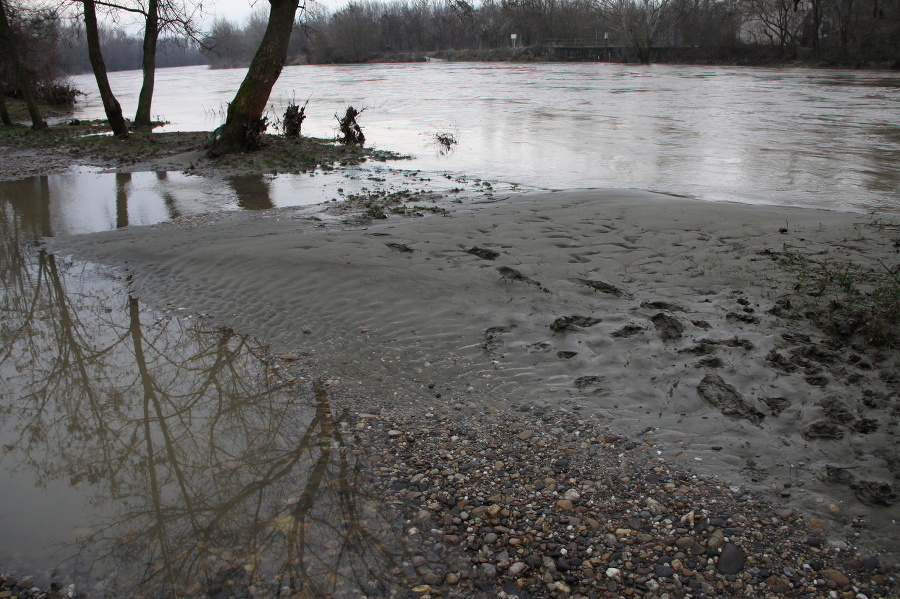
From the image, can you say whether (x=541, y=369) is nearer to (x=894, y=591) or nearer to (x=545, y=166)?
(x=894, y=591)

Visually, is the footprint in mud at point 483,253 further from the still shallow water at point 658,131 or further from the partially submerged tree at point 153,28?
the partially submerged tree at point 153,28

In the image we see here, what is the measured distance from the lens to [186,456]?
3.54 meters

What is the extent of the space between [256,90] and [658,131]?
10.0 meters

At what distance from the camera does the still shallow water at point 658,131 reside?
1020 centimetres

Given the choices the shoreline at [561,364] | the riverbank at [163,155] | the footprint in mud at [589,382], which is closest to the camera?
the shoreline at [561,364]

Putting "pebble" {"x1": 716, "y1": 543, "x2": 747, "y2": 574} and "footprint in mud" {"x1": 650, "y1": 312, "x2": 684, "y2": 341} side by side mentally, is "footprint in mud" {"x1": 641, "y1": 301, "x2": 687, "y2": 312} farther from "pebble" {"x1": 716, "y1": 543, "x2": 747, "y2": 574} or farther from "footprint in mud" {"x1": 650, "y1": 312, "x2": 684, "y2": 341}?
"pebble" {"x1": 716, "y1": 543, "x2": 747, "y2": 574}

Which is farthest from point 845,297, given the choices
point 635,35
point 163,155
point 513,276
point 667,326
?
point 635,35

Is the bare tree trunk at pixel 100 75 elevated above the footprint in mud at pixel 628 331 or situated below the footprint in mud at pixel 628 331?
above

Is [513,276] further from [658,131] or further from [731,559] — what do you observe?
[658,131]

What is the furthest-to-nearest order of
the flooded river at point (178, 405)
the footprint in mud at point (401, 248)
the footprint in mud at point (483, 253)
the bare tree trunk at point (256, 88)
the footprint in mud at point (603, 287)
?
the bare tree trunk at point (256, 88) < the footprint in mud at point (401, 248) < the footprint in mud at point (483, 253) < the footprint in mud at point (603, 287) < the flooded river at point (178, 405)

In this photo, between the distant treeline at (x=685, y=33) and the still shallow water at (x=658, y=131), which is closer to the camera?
the still shallow water at (x=658, y=131)

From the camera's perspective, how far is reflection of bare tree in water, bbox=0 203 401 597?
2.74 metres

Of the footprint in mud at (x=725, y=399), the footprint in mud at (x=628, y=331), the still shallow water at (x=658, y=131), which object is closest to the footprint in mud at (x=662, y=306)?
the footprint in mud at (x=628, y=331)

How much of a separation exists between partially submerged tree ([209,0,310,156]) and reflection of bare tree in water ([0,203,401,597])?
29.2 feet
